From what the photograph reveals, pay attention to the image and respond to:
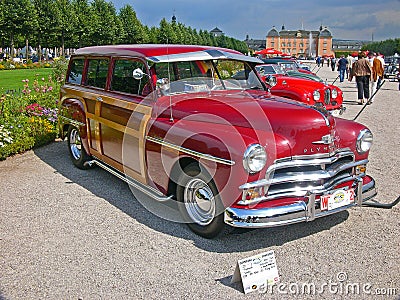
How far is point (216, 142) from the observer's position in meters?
4.09

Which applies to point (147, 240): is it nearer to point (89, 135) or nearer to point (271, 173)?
point (271, 173)

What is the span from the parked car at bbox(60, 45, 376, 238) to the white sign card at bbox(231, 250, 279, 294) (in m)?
0.40

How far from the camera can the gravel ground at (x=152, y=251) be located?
3.60 meters

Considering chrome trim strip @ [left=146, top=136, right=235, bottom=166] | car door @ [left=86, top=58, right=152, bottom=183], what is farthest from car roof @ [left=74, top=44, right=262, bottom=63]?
chrome trim strip @ [left=146, top=136, right=235, bottom=166]

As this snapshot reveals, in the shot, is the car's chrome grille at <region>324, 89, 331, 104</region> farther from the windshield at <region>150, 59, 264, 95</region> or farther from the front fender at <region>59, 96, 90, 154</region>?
the front fender at <region>59, 96, 90, 154</region>

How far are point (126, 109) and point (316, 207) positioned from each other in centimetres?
254

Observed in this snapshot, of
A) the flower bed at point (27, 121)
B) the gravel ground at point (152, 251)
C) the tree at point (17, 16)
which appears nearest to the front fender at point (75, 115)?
the gravel ground at point (152, 251)

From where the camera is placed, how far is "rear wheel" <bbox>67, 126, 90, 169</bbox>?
678 cm

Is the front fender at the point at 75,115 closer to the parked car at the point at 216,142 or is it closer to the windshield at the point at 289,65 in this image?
the parked car at the point at 216,142

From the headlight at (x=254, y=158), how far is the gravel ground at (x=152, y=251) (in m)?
0.88

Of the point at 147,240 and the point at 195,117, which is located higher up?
the point at 195,117

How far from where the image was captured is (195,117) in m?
4.59

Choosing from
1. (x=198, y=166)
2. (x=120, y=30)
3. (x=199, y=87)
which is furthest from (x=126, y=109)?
(x=120, y=30)

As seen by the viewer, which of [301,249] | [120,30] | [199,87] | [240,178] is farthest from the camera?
[120,30]
